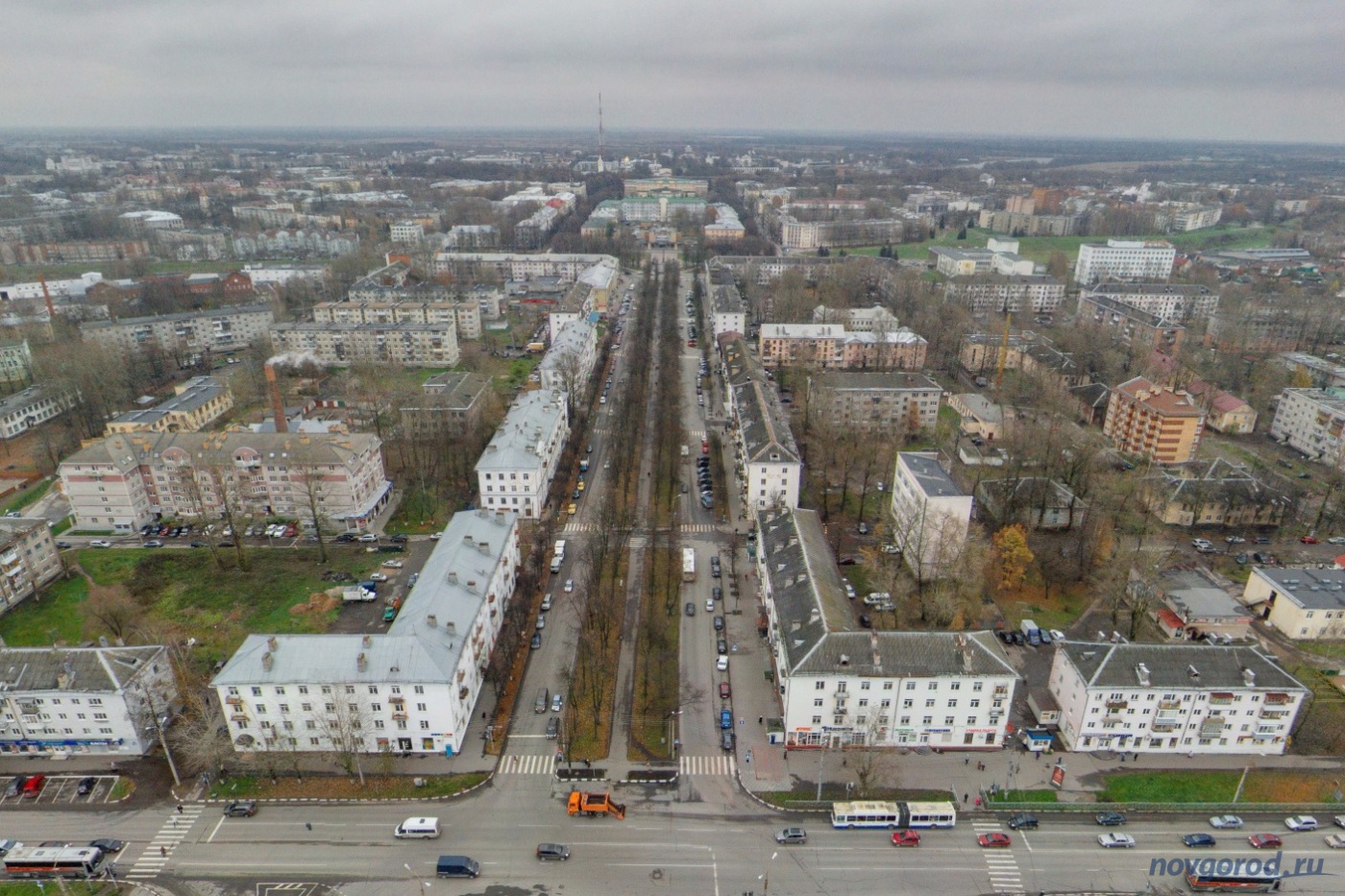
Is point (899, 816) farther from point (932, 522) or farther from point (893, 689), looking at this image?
point (932, 522)

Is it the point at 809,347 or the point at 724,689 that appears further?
the point at 809,347

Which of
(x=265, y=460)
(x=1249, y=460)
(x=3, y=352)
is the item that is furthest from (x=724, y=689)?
(x=3, y=352)

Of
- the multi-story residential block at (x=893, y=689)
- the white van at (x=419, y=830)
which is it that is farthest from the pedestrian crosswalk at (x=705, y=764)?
the white van at (x=419, y=830)

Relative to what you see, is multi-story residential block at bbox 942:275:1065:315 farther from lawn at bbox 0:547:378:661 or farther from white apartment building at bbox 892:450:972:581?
lawn at bbox 0:547:378:661

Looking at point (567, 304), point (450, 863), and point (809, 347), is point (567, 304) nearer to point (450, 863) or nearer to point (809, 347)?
point (809, 347)

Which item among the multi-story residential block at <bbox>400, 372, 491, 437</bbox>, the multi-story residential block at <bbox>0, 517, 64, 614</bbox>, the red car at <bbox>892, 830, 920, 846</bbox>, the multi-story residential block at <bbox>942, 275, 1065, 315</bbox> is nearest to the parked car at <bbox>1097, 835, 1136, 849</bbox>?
the red car at <bbox>892, 830, 920, 846</bbox>

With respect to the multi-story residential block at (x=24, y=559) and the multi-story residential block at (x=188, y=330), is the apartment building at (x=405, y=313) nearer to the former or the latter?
the multi-story residential block at (x=188, y=330)
